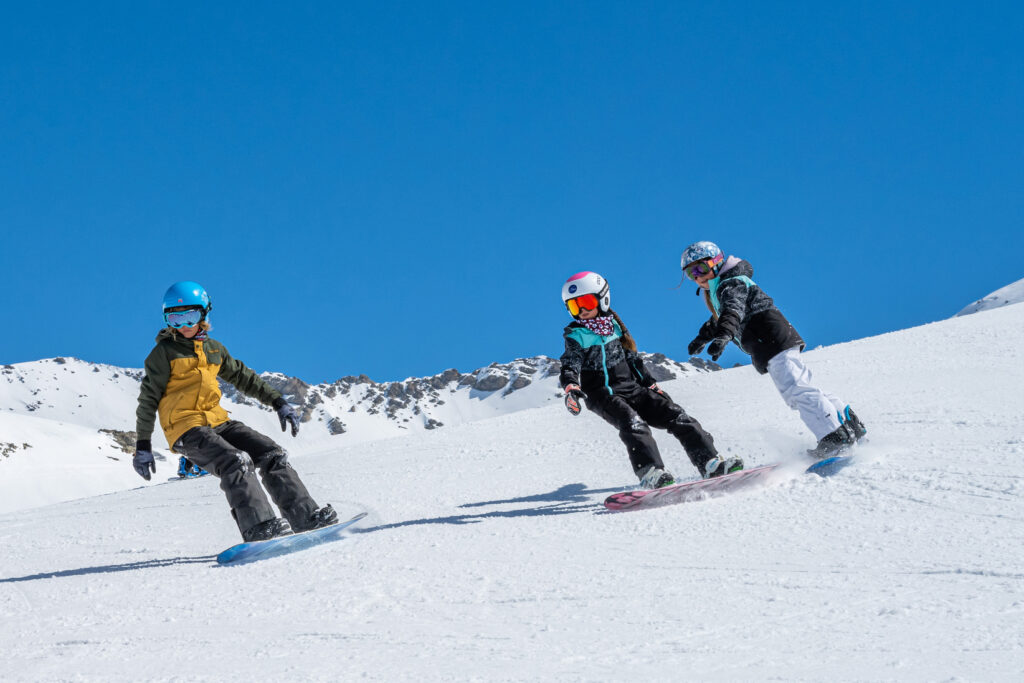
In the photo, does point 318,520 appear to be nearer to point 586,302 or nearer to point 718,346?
point 586,302

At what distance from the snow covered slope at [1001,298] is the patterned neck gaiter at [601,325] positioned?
374ft

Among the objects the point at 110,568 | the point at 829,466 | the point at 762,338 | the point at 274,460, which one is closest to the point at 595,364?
the point at 762,338

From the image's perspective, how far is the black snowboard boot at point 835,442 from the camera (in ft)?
18.1

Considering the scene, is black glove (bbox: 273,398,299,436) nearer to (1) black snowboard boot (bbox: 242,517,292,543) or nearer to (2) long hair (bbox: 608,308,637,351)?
(1) black snowboard boot (bbox: 242,517,292,543)

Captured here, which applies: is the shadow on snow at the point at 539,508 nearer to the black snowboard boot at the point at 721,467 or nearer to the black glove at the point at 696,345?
the black snowboard boot at the point at 721,467

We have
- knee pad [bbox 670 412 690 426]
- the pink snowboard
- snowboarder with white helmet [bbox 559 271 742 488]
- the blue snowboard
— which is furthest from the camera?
knee pad [bbox 670 412 690 426]

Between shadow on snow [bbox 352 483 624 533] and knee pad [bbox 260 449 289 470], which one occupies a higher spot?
knee pad [bbox 260 449 289 470]

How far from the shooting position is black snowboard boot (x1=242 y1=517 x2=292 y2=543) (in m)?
4.77

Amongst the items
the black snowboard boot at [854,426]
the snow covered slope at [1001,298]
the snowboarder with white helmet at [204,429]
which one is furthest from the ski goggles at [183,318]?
the snow covered slope at [1001,298]

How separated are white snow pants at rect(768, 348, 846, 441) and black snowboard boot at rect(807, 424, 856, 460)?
46 millimetres

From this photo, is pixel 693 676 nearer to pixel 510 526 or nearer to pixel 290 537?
pixel 510 526

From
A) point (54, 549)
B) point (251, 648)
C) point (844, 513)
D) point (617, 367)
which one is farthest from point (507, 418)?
point (251, 648)

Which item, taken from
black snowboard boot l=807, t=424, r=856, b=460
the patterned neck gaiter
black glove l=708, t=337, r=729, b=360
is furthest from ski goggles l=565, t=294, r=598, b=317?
black snowboard boot l=807, t=424, r=856, b=460

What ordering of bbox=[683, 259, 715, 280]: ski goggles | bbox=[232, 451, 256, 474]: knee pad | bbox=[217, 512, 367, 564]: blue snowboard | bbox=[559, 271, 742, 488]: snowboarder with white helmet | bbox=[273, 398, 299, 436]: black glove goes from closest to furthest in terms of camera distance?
bbox=[217, 512, 367, 564]: blue snowboard → bbox=[232, 451, 256, 474]: knee pad → bbox=[559, 271, 742, 488]: snowboarder with white helmet → bbox=[273, 398, 299, 436]: black glove → bbox=[683, 259, 715, 280]: ski goggles
